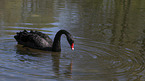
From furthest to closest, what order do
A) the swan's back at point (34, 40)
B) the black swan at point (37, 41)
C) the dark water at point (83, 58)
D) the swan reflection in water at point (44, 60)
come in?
the swan's back at point (34, 40), the black swan at point (37, 41), the swan reflection in water at point (44, 60), the dark water at point (83, 58)

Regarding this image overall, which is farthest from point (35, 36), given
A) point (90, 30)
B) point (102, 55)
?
point (90, 30)

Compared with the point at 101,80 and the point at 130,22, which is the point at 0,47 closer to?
the point at 101,80

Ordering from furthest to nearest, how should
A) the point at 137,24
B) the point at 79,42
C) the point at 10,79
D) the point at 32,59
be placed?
the point at 137,24 < the point at 79,42 < the point at 32,59 < the point at 10,79

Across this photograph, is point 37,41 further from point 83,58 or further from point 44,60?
point 83,58

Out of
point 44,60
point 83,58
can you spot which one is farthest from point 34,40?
point 83,58

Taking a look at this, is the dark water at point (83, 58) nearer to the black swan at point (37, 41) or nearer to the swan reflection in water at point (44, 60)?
the swan reflection in water at point (44, 60)

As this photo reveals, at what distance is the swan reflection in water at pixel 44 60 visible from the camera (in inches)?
211

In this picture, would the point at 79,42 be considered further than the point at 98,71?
Yes

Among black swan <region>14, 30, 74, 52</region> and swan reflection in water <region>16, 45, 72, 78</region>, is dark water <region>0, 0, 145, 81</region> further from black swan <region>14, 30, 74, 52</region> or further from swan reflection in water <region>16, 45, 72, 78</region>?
black swan <region>14, 30, 74, 52</region>

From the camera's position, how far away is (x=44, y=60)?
6.09 meters

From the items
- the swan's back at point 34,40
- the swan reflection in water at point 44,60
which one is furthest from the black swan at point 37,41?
the swan reflection in water at point 44,60

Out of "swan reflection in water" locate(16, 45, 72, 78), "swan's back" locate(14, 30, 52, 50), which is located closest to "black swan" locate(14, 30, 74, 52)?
"swan's back" locate(14, 30, 52, 50)

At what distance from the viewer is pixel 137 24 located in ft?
38.5

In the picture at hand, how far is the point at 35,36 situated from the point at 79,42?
4.39 feet
